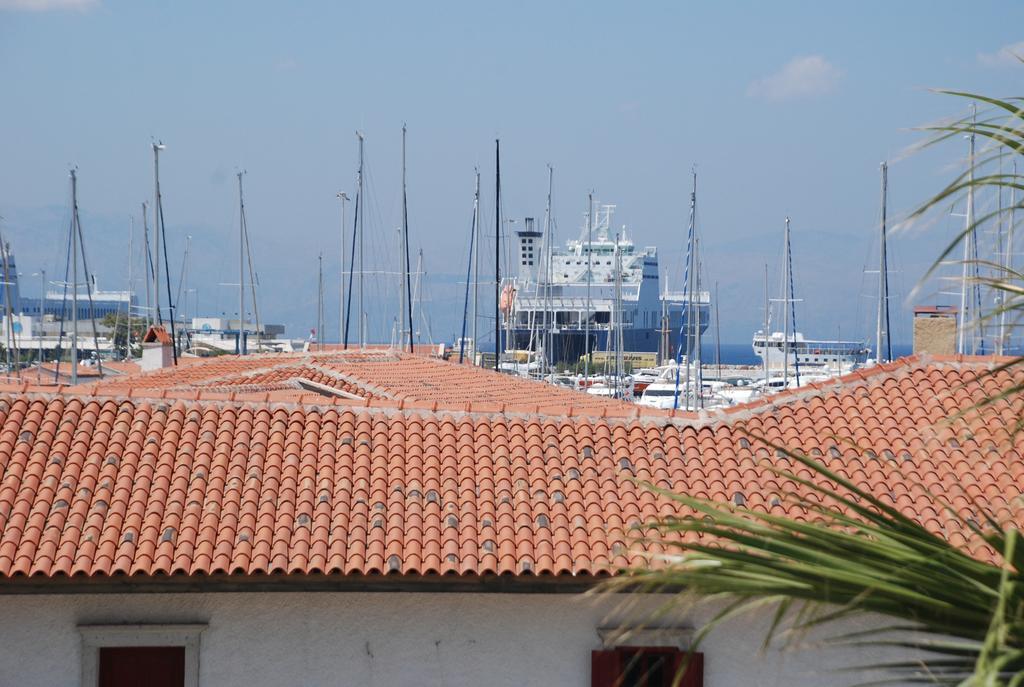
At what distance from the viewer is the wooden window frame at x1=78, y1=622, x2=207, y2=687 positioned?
10836mm

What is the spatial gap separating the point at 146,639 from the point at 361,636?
1755 millimetres

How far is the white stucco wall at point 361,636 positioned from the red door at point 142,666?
0.76 feet

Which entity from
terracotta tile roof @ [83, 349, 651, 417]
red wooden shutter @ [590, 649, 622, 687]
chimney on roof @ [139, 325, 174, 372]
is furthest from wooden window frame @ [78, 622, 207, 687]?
chimney on roof @ [139, 325, 174, 372]

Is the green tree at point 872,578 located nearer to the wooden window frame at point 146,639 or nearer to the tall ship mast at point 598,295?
the wooden window frame at point 146,639

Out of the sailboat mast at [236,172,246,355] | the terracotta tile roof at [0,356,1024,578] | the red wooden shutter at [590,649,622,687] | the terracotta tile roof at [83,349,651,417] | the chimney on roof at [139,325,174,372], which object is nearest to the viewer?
the terracotta tile roof at [0,356,1024,578]

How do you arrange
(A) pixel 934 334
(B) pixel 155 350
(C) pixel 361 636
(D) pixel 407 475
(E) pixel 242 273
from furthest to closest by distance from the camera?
(E) pixel 242 273
(B) pixel 155 350
(A) pixel 934 334
(D) pixel 407 475
(C) pixel 361 636

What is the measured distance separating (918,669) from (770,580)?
701 millimetres

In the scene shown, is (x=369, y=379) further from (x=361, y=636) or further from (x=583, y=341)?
(x=583, y=341)

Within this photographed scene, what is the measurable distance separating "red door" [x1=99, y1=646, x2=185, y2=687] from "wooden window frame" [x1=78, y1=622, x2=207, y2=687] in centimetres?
11

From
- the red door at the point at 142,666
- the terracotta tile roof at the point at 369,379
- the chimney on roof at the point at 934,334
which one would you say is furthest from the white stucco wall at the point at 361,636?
the chimney on roof at the point at 934,334

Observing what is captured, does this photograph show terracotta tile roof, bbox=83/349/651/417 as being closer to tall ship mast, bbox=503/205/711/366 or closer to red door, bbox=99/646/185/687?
red door, bbox=99/646/185/687

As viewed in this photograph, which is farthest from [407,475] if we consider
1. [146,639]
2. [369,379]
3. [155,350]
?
[155,350]

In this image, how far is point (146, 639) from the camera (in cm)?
Result: 1089

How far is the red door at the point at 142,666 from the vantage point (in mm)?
10992
